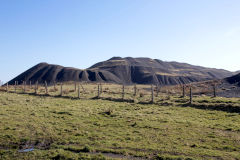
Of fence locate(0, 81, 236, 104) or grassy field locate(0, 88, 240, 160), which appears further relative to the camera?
fence locate(0, 81, 236, 104)

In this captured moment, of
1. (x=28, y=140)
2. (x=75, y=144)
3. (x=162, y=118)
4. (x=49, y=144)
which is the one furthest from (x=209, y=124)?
(x=28, y=140)

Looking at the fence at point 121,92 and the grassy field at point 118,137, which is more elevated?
the fence at point 121,92

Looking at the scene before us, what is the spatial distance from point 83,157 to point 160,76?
111 m

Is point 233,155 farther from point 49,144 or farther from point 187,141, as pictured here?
point 49,144

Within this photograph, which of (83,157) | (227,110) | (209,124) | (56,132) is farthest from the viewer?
(227,110)

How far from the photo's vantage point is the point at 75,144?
1071 centimetres

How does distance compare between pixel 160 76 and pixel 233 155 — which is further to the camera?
pixel 160 76

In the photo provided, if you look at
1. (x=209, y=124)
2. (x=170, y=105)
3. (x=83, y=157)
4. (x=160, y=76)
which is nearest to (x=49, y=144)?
(x=83, y=157)

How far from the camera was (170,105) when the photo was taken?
25312mm

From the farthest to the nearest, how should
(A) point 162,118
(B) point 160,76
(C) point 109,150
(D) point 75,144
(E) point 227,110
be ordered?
(B) point 160,76 < (E) point 227,110 < (A) point 162,118 < (D) point 75,144 < (C) point 109,150

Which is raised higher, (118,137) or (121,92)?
(121,92)

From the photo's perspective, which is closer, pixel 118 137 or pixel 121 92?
pixel 118 137

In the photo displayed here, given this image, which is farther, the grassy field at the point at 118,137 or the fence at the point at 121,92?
the fence at the point at 121,92

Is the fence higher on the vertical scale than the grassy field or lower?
higher
